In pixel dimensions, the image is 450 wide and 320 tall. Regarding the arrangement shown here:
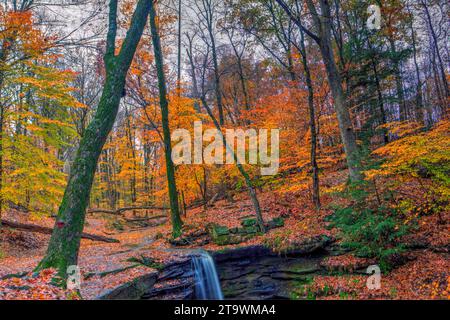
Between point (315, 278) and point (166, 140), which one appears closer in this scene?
point (315, 278)

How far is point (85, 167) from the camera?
5.41 metres

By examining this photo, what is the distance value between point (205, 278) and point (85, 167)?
4348 mm

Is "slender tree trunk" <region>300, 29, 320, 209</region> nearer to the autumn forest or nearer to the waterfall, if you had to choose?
the autumn forest

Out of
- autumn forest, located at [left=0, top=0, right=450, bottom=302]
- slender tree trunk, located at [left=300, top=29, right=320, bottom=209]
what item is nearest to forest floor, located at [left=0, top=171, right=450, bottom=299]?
autumn forest, located at [left=0, top=0, right=450, bottom=302]

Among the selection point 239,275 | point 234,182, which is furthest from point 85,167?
point 234,182

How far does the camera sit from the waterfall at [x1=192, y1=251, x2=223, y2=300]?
714 centimetres

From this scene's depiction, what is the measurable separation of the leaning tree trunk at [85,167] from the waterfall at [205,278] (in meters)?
3.19

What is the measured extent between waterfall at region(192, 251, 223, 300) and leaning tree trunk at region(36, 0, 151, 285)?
3.19 meters

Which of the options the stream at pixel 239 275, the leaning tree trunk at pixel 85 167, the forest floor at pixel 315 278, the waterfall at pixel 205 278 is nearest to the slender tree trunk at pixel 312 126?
the forest floor at pixel 315 278

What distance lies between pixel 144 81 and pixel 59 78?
3510 millimetres

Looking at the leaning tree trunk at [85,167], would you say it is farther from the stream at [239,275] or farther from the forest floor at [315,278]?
the stream at [239,275]

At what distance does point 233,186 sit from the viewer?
15.6 m

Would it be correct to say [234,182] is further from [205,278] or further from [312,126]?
[205,278]
